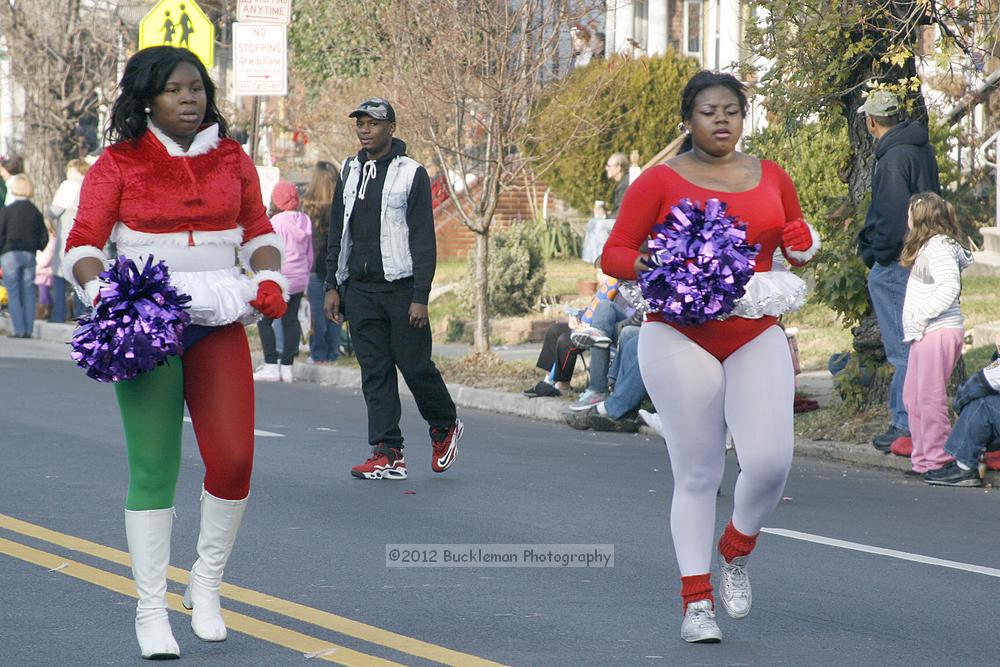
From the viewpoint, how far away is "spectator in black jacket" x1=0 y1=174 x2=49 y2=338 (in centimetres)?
1975

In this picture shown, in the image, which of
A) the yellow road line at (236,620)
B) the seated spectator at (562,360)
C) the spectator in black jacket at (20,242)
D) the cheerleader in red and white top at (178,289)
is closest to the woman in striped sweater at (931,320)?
the seated spectator at (562,360)

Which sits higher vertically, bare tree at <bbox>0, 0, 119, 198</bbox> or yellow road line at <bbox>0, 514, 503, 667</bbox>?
bare tree at <bbox>0, 0, 119, 198</bbox>

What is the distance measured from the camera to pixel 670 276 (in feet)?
18.4

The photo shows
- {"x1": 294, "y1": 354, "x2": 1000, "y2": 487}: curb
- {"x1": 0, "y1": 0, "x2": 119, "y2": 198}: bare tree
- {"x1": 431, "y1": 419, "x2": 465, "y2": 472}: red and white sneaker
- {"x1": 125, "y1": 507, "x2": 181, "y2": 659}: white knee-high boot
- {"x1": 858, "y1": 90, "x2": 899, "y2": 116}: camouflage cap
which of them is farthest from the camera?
{"x1": 0, "y1": 0, "x2": 119, "y2": 198}: bare tree

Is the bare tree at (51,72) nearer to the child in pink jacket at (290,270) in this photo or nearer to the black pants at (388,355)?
the child in pink jacket at (290,270)

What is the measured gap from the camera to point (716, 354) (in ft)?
19.1

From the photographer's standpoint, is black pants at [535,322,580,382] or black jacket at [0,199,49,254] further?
black jacket at [0,199,49,254]

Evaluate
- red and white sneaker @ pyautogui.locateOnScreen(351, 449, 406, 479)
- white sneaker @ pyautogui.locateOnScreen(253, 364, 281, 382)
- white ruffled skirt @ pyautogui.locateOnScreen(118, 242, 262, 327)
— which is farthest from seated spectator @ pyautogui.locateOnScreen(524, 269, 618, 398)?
white ruffled skirt @ pyautogui.locateOnScreen(118, 242, 262, 327)

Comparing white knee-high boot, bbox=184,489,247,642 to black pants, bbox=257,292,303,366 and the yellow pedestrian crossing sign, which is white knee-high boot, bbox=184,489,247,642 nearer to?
black pants, bbox=257,292,303,366

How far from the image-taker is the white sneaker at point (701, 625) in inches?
224

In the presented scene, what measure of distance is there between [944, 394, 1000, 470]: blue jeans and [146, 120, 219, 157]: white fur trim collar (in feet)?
19.1

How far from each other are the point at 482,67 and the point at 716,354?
10019 mm

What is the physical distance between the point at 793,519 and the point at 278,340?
8770 mm

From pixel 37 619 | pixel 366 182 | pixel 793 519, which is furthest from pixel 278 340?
pixel 37 619
